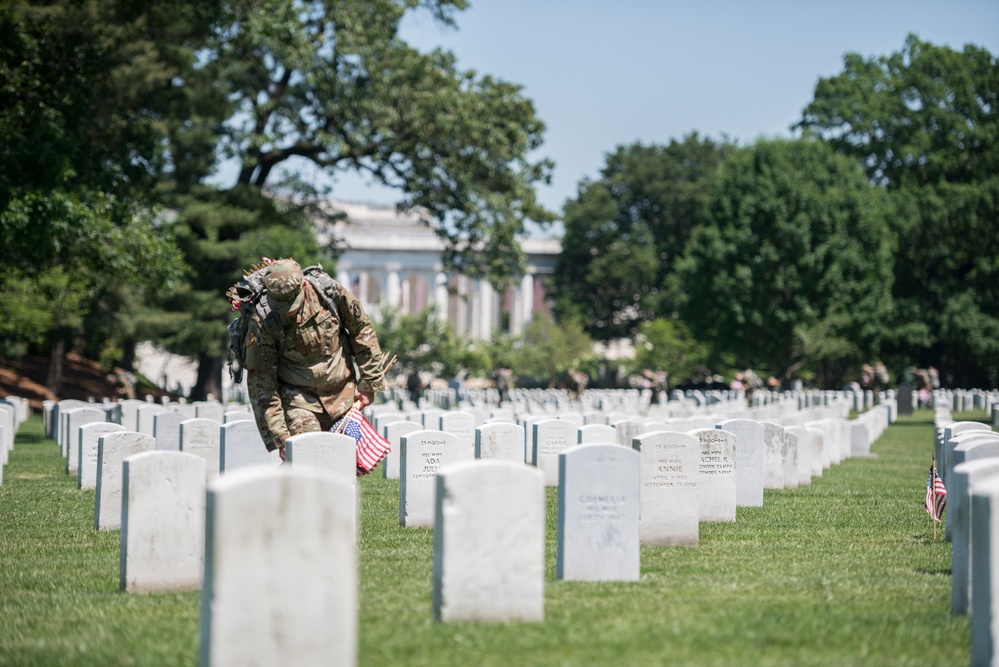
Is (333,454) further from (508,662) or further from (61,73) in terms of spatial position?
(61,73)

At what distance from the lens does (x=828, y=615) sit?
783cm

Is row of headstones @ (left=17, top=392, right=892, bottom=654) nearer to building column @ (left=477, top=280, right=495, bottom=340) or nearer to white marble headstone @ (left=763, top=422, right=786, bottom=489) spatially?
white marble headstone @ (left=763, top=422, right=786, bottom=489)

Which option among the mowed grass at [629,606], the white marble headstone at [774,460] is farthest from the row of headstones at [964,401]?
the mowed grass at [629,606]

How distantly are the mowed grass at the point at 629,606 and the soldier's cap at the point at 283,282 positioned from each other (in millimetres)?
2128

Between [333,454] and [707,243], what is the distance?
4837 centimetres

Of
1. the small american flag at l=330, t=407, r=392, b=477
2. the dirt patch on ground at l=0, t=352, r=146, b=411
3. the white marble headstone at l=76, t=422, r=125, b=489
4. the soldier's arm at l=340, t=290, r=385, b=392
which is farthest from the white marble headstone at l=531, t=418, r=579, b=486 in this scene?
the dirt patch on ground at l=0, t=352, r=146, b=411

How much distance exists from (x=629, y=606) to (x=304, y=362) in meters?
4.24

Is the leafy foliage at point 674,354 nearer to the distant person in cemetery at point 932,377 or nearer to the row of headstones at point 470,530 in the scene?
the distant person in cemetery at point 932,377

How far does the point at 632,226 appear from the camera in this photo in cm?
8756

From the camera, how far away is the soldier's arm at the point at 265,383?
11.2m

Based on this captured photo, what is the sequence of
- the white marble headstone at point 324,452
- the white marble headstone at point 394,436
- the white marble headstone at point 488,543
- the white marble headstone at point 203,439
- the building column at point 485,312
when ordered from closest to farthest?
the white marble headstone at point 488,543, the white marble headstone at point 324,452, the white marble headstone at point 203,439, the white marble headstone at point 394,436, the building column at point 485,312

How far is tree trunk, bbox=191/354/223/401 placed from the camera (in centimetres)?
4081

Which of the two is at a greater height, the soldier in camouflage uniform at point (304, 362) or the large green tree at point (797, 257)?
the large green tree at point (797, 257)

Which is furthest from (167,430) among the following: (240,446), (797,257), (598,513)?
(797,257)
